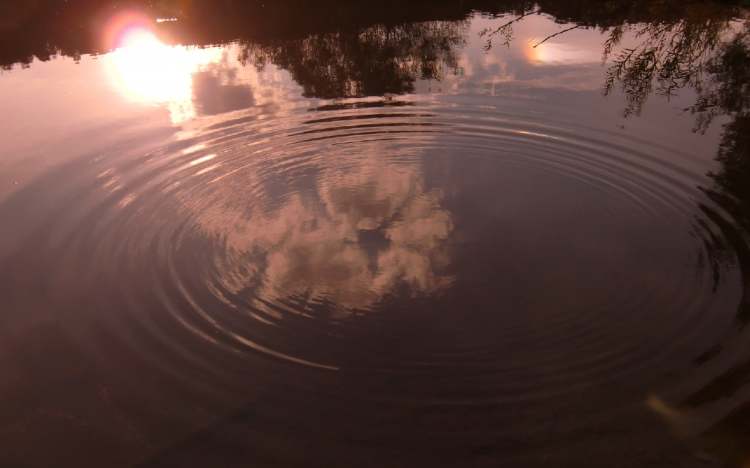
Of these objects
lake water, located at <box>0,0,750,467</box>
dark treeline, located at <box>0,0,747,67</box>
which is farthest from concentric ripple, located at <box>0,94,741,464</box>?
dark treeline, located at <box>0,0,747,67</box>

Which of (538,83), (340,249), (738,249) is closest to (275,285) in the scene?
(340,249)

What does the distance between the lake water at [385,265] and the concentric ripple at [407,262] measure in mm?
42

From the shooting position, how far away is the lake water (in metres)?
5.69

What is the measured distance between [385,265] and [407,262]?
34cm

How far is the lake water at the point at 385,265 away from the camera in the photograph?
5.69 metres

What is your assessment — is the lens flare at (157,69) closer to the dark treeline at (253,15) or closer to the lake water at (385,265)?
the lake water at (385,265)

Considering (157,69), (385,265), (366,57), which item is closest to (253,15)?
(157,69)

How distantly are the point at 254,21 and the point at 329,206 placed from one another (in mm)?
17690

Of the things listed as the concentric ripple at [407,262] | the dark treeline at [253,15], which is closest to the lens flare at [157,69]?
the dark treeline at [253,15]

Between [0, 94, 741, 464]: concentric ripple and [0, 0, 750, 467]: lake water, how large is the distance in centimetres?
4

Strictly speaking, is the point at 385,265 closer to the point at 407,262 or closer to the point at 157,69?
the point at 407,262

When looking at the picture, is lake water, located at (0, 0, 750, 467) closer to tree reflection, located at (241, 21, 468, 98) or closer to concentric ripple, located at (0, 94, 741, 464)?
concentric ripple, located at (0, 94, 741, 464)

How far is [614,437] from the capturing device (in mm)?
5477

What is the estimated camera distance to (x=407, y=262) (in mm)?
8156
